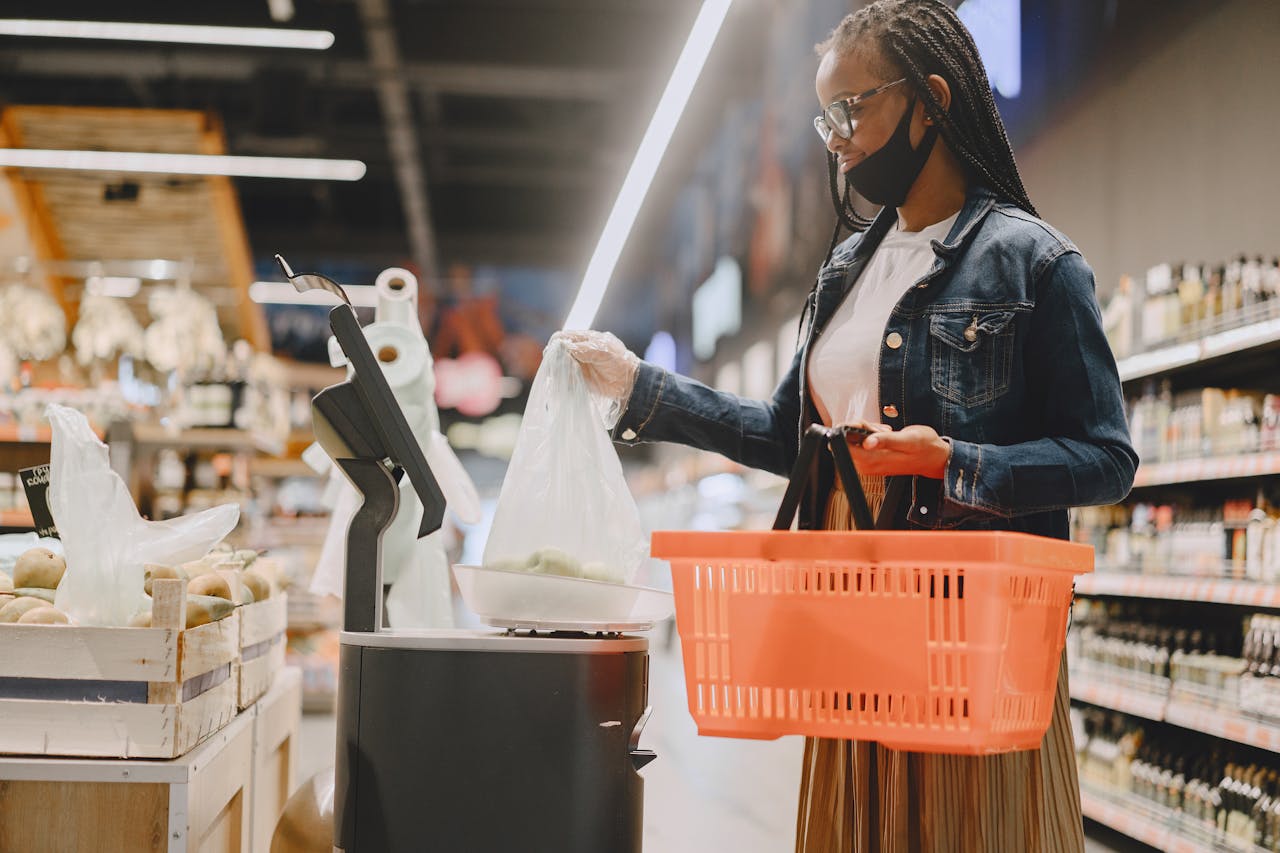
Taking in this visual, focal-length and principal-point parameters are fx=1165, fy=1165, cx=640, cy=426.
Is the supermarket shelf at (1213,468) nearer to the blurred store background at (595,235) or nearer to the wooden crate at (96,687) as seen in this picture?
the blurred store background at (595,235)

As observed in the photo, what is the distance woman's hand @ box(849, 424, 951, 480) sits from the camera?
1360mm

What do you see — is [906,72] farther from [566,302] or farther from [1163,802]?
[566,302]

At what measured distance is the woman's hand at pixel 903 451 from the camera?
1.36m

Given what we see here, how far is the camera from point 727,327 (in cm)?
1148

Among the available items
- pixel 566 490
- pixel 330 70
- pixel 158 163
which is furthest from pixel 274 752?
pixel 330 70

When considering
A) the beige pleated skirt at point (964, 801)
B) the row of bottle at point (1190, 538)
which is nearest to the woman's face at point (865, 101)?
the beige pleated skirt at point (964, 801)

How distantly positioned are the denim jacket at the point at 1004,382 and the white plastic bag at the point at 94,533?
1097 mm

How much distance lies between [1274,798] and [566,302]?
16.1 metres

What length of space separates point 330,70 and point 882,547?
40.7 ft

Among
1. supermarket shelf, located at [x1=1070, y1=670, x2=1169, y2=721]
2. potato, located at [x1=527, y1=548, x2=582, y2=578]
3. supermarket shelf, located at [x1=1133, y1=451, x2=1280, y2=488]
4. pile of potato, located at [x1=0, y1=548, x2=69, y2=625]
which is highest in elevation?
supermarket shelf, located at [x1=1133, y1=451, x2=1280, y2=488]

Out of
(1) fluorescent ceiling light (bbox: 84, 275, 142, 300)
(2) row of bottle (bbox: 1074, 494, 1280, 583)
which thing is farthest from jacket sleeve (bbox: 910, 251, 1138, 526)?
(1) fluorescent ceiling light (bbox: 84, 275, 142, 300)

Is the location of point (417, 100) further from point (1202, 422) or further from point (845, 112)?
point (845, 112)

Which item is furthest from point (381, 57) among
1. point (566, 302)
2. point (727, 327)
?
point (566, 302)

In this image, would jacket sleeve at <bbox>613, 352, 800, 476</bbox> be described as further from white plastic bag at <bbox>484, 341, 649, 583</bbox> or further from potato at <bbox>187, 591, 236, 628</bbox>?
potato at <bbox>187, 591, 236, 628</bbox>
